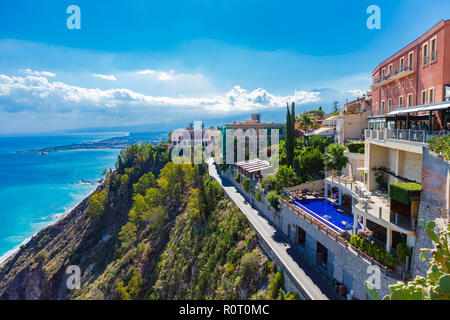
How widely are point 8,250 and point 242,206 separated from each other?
81.4 m

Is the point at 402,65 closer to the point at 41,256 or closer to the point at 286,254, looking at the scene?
the point at 286,254

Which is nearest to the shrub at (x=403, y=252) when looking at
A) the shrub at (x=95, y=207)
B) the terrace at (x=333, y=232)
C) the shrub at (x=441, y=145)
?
the terrace at (x=333, y=232)

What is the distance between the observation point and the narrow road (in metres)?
14.3

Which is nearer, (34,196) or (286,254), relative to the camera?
(286,254)

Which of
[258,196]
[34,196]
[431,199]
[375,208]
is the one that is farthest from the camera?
[34,196]

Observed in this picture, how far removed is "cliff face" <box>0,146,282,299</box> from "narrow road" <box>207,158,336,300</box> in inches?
45.5

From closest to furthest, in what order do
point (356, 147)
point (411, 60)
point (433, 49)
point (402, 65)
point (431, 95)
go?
point (433, 49) → point (431, 95) → point (411, 60) → point (402, 65) → point (356, 147)

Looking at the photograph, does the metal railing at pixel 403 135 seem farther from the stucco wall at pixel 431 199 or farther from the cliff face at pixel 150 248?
the cliff face at pixel 150 248

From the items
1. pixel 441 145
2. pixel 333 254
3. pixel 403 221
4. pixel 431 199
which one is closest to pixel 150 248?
pixel 333 254

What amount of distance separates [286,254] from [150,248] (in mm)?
27766

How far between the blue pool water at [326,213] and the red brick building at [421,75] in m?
7.70

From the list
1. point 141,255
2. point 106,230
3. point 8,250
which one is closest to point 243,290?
point 141,255

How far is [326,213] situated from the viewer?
19.3 m

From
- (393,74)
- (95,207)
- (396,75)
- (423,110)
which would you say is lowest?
(95,207)
